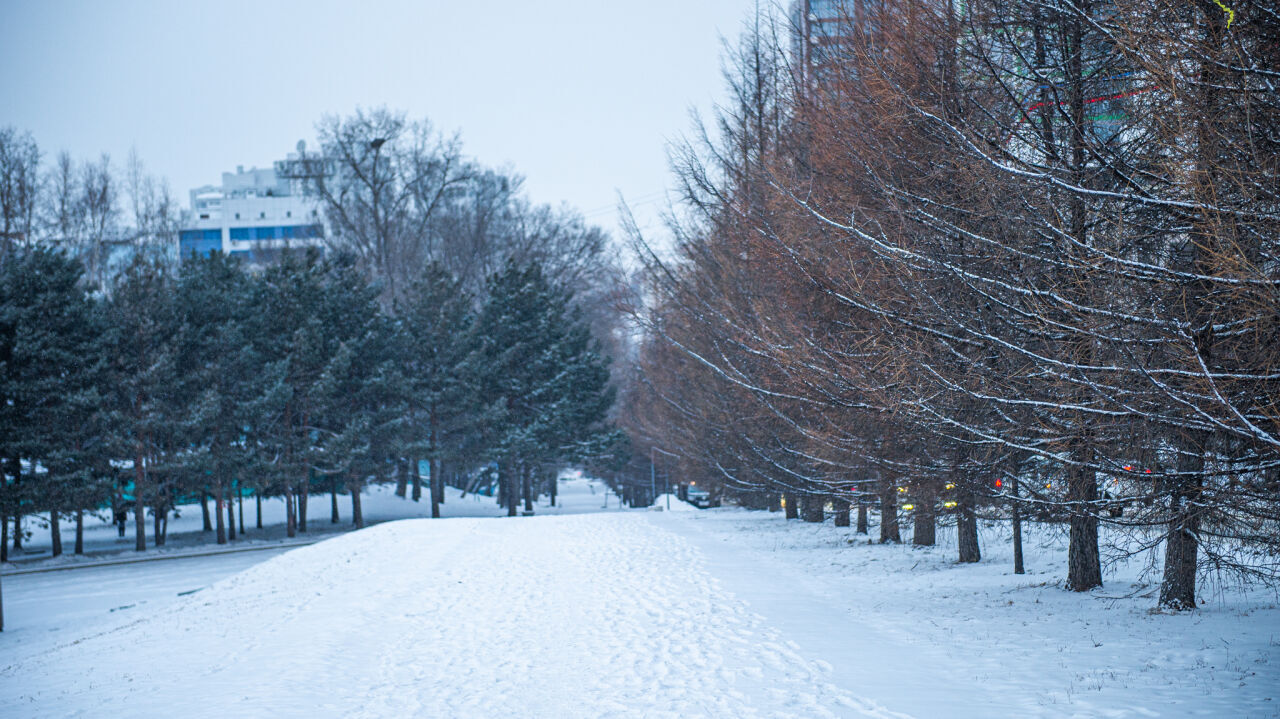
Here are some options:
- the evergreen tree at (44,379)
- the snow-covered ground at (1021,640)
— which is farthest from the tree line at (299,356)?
the snow-covered ground at (1021,640)

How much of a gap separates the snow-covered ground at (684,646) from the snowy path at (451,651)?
41 mm

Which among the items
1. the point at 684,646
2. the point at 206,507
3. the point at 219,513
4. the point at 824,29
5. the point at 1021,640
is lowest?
the point at 206,507

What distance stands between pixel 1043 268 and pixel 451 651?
694cm

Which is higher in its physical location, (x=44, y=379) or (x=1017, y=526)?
(x=44, y=379)

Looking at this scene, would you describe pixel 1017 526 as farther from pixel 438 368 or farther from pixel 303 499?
pixel 303 499

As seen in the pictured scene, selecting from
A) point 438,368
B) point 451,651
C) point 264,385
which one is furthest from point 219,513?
point 451,651

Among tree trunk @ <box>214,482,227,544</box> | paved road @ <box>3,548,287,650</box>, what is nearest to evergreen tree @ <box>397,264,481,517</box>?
tree trunk @ <box>214,482,227,544</box>

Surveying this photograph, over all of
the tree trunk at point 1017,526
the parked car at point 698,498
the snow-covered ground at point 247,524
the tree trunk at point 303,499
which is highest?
the tree trunk at point 1017,526

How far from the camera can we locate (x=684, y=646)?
9492 millimetres

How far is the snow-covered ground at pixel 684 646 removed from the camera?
7.19 metres

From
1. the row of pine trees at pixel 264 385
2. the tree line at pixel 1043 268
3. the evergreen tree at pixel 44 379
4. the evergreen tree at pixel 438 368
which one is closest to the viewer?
the tree line at pixel 1043 268

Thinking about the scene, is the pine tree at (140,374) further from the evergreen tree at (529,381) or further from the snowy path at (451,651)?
the snowy path at (451,651)

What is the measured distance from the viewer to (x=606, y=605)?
1242 centimetres

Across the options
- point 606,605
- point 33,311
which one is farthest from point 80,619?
point 606,605
